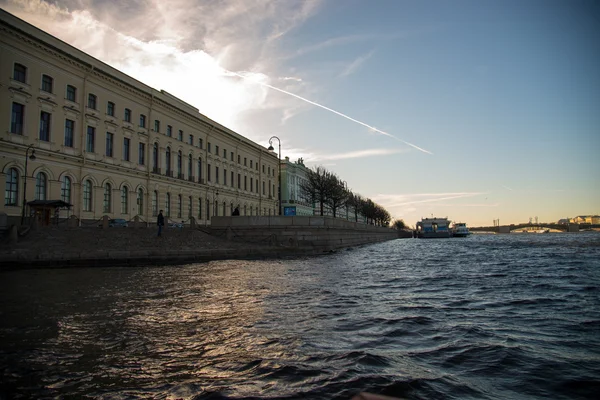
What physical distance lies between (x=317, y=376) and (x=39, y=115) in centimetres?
3349

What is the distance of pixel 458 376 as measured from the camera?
419cm

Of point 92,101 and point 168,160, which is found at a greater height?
point 92,101

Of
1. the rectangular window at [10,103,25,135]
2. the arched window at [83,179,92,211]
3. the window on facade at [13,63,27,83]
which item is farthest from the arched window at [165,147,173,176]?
the window on facade at [13,63,27,83]

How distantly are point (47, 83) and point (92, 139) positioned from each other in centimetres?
572

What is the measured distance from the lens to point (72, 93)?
33.2 metres

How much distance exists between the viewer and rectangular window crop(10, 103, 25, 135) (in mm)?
28462

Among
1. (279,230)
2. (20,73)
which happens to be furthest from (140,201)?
(279,230)

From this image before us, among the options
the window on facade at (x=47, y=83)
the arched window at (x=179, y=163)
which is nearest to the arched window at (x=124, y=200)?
the arched window at (x=179, y=163)

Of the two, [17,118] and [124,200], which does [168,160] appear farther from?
[17,118]

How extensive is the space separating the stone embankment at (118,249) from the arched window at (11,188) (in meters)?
7.46

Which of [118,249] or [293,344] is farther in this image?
[118,249]

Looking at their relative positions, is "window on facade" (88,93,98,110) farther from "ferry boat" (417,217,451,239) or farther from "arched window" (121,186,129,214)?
"ferry boat" (417,217,451,239)

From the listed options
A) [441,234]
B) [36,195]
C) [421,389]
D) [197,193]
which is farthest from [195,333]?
[441,234]

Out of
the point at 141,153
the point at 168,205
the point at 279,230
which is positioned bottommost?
the point at 279,230
